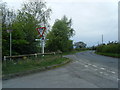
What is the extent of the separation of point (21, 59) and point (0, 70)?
2.11 metres

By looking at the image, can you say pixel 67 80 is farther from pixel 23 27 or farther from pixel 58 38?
pixel 58 38

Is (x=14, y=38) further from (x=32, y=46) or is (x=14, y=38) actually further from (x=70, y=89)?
(x=70, y=89)

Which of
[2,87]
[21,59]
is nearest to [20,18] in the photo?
[21,59]

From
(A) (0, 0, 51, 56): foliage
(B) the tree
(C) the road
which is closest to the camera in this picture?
(C) the road

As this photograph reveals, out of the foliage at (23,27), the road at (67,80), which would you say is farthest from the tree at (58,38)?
the road at (67,80)

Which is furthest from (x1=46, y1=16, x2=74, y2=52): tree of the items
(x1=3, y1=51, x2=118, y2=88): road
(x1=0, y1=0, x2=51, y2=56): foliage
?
(x1=3, y1=51, x2=118, y2=88): road

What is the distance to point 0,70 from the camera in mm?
6371

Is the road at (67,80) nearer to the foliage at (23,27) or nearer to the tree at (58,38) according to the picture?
the foliage at (23,27)

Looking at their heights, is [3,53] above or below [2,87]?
above

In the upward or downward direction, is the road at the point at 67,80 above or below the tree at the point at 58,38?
below

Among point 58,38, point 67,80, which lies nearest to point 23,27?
point 67,80

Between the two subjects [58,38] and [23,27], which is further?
[58,38]

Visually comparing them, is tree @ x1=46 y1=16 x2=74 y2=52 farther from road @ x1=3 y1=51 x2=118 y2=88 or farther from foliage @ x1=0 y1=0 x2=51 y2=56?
road @ x1=3 y1=51 x2=118 y2=88

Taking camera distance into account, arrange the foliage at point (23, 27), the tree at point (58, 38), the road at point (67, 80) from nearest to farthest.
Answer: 1. the road at point (67, 80)
2. the foliage at point (23, 27)
3. the tree at point (58, 38)
